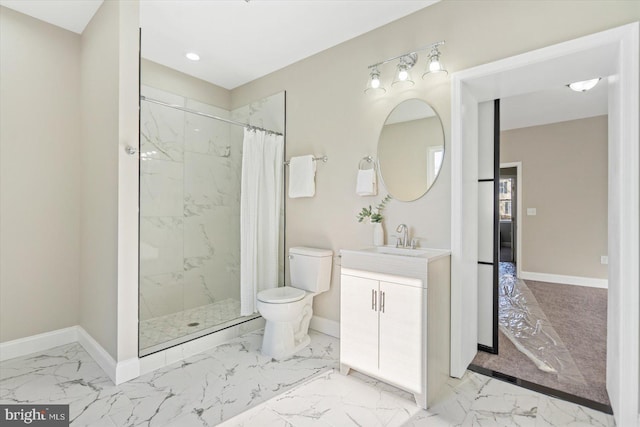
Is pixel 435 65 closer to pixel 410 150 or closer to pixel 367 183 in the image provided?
pixel 410 150

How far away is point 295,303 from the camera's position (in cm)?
248

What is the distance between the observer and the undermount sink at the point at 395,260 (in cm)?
185

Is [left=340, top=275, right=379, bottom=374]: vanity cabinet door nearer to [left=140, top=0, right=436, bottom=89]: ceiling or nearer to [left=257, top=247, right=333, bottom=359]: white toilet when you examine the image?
[left=257, top=247, right=333, bottom=359]: white toilet

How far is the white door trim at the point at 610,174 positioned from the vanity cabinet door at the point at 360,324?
1.84ft

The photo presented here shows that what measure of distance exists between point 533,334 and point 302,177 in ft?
8.41

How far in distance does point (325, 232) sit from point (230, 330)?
121cm

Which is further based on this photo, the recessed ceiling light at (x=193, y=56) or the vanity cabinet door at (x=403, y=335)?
the recessed ceiling light at (x=193, y=56)

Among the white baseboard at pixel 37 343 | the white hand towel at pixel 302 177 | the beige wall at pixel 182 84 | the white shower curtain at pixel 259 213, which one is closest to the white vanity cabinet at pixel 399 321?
the white hand towel at pixel 302 177

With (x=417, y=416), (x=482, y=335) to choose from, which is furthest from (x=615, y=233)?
(x=417, y=416)

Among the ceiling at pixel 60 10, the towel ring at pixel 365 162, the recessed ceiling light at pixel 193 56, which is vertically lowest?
the towel ring at pixel 365 162

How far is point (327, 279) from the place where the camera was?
2.87 m

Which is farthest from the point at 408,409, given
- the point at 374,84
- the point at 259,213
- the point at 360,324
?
the point at 374,84

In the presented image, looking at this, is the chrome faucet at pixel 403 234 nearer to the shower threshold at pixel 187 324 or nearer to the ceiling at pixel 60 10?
the shower threshold at pixel 187 324

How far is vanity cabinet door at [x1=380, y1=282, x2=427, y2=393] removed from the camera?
1839 millimetres
